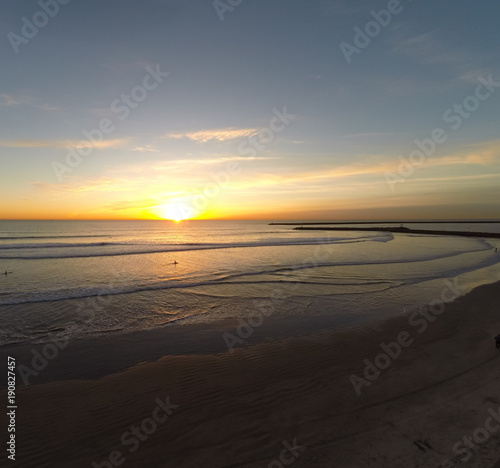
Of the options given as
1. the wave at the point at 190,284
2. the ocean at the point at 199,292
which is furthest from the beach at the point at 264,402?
the wave at the point at 190,284

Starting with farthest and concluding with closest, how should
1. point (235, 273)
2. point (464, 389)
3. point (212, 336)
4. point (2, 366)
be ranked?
point (235, 273) → point (212, 336) → point (2, 366) → point (464, 389)

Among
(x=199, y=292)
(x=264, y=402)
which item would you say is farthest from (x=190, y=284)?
(x=264, y=402)

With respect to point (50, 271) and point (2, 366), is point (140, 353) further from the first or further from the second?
point (50, 271)

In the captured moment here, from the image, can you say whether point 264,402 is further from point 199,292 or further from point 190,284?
point 190,284

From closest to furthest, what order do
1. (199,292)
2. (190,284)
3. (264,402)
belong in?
(264,402), (199,292), (190,284)

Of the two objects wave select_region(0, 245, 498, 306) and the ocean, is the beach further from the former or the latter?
wave select_region(0, 245, 498, 306)

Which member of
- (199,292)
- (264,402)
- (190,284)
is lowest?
(264,402)

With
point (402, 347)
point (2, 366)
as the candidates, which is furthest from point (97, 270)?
point (402, 347)

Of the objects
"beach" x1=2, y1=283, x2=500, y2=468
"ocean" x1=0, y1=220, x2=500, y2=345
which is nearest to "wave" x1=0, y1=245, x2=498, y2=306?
"ocean" x1=0, y1=220, x2=500, y2=345
